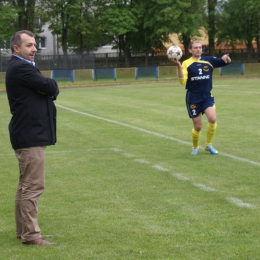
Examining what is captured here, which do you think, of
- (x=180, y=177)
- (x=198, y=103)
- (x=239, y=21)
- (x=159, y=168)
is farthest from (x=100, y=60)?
(x=180, y=177)

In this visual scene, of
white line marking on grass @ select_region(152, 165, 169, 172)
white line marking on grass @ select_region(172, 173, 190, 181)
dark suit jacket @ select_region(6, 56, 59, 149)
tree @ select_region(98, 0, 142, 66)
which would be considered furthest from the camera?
tree @ select_region(98, 0, 142, 66)

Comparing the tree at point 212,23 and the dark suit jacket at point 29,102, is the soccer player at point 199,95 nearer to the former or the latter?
the dark suit jacket at point 29,102

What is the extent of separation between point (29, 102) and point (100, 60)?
57550mm

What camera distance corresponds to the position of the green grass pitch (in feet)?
19.0

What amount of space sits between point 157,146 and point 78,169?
272cm

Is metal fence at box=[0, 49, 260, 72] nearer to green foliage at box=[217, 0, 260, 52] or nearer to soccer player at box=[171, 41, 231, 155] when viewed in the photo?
green foliage at box=[217, 0, 260, 52]

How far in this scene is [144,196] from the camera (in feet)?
26.2

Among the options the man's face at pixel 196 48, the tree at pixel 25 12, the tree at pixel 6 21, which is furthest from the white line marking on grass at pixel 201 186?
the tree at pixel 25 12

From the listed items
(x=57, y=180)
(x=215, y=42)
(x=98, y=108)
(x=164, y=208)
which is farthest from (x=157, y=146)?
(x=215, y=42)

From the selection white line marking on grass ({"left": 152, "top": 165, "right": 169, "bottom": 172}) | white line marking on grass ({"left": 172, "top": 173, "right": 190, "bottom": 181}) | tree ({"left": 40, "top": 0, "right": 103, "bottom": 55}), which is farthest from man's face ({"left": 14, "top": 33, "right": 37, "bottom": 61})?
tree ({"left": 40, "top": 0, "right": 103, "bottom": 55})

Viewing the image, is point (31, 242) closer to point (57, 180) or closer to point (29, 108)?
point (29, 108)

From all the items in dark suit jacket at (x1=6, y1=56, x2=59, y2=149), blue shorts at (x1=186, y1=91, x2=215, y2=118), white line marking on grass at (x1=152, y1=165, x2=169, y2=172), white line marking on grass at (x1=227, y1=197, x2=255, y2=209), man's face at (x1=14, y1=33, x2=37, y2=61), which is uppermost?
man's face at (x1=14, y1=33, x2=37, y2=61)

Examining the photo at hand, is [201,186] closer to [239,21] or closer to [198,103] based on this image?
[198,103]

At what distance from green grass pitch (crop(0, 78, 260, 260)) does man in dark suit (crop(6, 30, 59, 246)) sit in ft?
1.16
